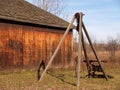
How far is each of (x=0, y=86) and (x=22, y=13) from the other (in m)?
8.41

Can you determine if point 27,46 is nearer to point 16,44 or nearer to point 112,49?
point 16,44

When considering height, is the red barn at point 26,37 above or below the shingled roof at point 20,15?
below

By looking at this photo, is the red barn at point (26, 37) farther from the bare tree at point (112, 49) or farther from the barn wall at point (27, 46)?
the bare tree at point (112, 49)

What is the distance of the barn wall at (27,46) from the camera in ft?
56.9

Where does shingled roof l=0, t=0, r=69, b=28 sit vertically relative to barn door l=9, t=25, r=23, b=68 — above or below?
above

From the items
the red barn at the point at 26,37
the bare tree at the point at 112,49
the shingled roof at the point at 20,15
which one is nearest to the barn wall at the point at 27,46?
the red barn at the point at 26,37

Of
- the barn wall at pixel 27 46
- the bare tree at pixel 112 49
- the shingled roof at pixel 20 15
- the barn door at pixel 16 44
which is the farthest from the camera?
the bare tree at pixel 112 49

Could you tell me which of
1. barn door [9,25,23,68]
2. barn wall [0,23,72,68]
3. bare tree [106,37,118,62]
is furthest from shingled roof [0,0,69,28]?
bare tree [106,37,118,62]

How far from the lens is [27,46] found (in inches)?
747

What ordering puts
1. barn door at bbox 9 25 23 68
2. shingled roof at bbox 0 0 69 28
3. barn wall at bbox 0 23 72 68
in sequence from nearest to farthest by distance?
barn wall at bbox 0 23 72 68 < shingled roof at bbox 0 0 69 28 < barn door at bbox 9 25 23 68

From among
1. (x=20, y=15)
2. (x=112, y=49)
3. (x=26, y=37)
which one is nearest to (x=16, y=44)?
(x=26, y=37)

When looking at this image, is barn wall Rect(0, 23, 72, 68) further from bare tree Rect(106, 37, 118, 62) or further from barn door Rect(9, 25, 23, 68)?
bare tree Rect(106, 37, 118, 62)

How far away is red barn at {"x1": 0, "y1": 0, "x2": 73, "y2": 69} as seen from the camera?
1738cm

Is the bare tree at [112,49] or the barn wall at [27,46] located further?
the bare tree at [112,49]
